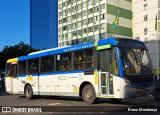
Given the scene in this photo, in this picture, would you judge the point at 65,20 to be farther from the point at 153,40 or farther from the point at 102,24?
the point at 153,40

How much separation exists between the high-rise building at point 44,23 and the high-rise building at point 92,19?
4.22 metres

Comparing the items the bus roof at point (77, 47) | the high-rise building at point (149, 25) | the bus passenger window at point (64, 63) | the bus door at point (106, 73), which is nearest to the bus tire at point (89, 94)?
the bus door at point (106, 73)

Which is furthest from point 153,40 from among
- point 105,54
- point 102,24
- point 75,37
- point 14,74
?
point 105,54

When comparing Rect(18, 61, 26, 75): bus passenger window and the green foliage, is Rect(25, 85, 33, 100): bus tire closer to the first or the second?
Rect(18, 61, 26, 75): bus passenger window

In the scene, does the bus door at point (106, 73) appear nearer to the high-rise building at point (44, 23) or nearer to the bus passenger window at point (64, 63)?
the bus passenger window at point (64, 63)

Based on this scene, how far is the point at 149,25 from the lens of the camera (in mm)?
74375

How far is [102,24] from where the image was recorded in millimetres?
78625

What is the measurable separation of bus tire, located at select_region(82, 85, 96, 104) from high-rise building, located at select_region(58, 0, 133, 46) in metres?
59.9

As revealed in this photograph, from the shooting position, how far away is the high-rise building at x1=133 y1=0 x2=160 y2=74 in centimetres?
7081

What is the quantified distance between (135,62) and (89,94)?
2881 millimetres

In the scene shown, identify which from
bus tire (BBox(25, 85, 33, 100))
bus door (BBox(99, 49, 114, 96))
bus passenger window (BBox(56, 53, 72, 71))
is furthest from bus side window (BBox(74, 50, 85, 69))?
bus tire (BBox(25, 85, 33, 100))

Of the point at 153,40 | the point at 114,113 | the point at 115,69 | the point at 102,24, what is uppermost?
the point at 102,24

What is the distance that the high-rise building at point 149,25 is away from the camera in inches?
2788

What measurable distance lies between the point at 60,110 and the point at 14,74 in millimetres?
12119
